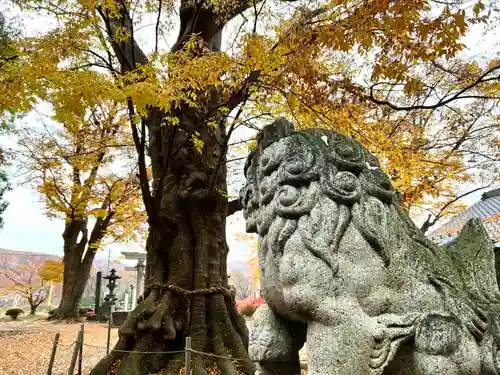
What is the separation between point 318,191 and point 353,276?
18.9 inches

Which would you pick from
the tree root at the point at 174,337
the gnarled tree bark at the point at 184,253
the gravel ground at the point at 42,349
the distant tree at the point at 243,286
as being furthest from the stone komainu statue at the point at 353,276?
the distant tree at the point at 243,286

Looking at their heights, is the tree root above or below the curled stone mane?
below

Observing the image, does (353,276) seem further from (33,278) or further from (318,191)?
(33,278)

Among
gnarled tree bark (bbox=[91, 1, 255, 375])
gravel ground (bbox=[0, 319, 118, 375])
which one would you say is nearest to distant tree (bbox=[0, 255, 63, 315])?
gravel ground (bbox=[0, 319, 118, 375])

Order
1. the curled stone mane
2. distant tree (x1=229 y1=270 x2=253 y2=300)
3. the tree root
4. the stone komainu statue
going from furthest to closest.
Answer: distant tree (x1=229 y1=270 x2=253 y2=300), the tree root, the curled stone mane, the stone komainu statue

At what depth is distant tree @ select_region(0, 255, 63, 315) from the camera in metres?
20.6

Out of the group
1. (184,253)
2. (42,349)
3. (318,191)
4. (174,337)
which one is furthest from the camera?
(42,349)

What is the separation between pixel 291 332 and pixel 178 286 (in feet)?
16.1

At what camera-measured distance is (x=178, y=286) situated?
270 inches

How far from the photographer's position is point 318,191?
7.11 feet

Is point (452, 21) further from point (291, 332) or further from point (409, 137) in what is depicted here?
point (409, 137)

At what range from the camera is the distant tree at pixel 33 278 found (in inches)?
810

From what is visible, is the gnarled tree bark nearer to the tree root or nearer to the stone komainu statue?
the tree root

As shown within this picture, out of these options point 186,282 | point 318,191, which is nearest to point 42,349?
point 186,282
